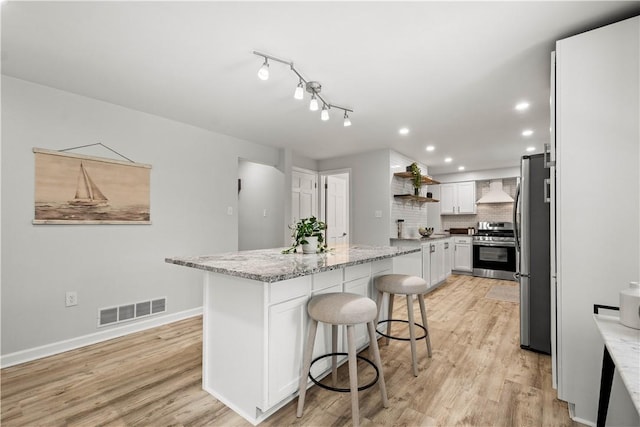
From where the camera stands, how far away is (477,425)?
5.83 ft

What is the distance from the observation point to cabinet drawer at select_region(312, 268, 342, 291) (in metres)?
2.16

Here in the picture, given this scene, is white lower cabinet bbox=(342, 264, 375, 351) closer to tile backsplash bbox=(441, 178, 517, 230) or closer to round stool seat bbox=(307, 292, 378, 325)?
round stool seat bbox=(307, 292, 378, 325)

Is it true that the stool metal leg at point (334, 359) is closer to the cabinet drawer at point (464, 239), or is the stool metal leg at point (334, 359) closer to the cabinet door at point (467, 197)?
the cabinet drawer at point (464, 239)

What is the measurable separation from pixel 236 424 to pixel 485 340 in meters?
2.47

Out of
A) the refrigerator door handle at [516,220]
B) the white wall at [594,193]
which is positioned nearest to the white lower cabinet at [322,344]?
the white wall at [594,193]

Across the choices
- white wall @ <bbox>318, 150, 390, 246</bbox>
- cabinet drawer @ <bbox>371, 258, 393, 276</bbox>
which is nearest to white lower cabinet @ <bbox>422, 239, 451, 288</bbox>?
white wall @ <bbox>318, 150, 390, 246</bbox>

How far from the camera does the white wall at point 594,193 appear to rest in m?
1.65

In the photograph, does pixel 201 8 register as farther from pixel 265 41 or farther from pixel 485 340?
pixel 485 340

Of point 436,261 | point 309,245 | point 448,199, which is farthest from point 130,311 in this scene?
point 448,199

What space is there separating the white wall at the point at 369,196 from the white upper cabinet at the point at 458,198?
2.93 metres

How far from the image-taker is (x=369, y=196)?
211 inches

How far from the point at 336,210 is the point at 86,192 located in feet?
14.0

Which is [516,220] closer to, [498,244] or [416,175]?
[416,175]

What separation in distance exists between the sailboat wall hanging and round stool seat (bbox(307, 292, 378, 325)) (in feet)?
7.86
